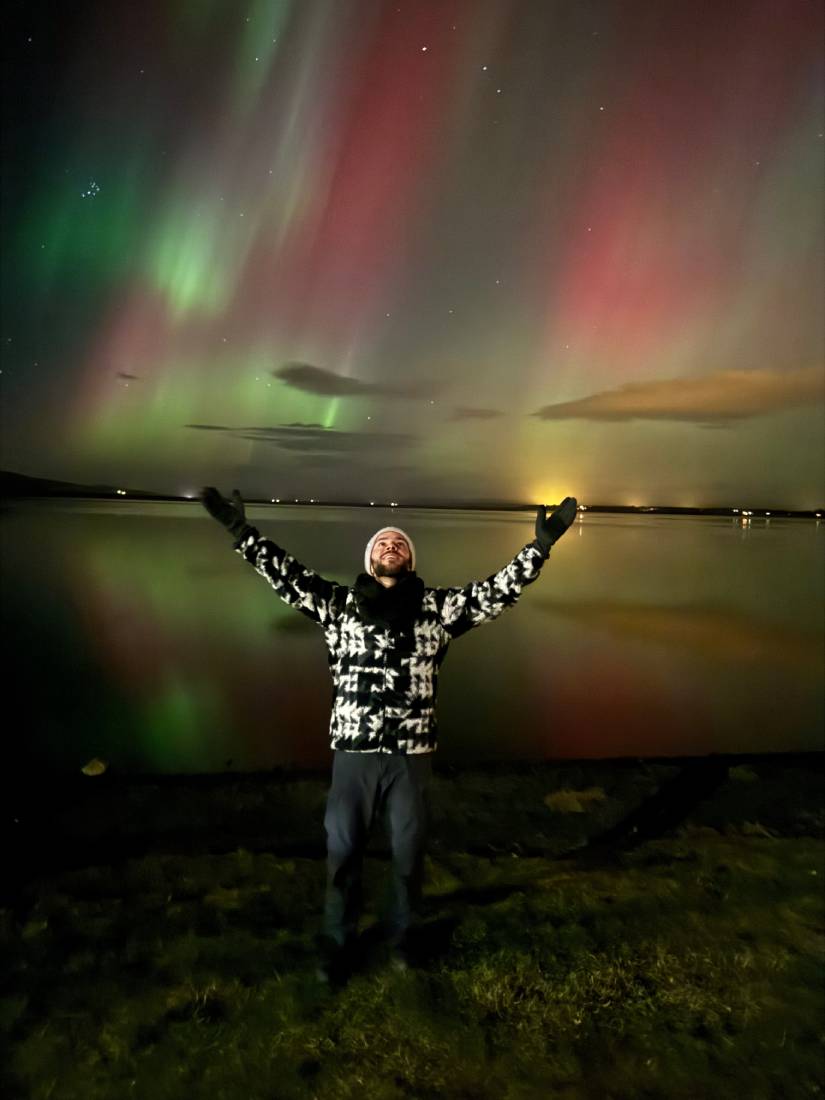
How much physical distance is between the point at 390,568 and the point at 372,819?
1502 mm

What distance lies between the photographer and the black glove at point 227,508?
5.24 m

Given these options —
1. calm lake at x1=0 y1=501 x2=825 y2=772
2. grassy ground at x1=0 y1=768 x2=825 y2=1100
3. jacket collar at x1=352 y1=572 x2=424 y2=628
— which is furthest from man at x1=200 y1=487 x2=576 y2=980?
calm lake at x1=0 y1=501 x2=825 y2=772

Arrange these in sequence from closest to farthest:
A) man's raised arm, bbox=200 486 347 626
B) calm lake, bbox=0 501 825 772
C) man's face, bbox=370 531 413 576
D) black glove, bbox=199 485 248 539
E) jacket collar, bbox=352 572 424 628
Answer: jacket collar, bbox=352 572 424 628, man's face, bbox=370 531 413 576, man's raised arm, bbox=200 486 347 626, black glove, bbox=199 485 248 539, calm lake, bbox=0 501 825 772

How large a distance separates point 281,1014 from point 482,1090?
116 centimetres

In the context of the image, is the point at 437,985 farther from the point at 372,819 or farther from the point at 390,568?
the point at 390,568

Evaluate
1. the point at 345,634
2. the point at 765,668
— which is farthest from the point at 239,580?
the point at 345,634

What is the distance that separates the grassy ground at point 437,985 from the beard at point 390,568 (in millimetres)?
2328

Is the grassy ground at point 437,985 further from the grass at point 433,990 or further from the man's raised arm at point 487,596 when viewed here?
the man's raised arm at point 487,596

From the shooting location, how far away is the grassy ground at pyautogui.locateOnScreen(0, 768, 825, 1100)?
12.9ft

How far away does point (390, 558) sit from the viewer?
4.82 m

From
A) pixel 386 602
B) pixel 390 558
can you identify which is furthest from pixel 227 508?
pixel 386 602

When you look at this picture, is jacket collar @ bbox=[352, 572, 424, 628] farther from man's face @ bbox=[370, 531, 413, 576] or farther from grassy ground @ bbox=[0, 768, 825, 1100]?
grassy ground @ bbox=[0, 768, 825, 1100]

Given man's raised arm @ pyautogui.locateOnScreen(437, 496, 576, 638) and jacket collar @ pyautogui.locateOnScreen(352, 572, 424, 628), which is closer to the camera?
jacket collar @ pyautogui.locateOnScreen(352, 572, 424, 628)

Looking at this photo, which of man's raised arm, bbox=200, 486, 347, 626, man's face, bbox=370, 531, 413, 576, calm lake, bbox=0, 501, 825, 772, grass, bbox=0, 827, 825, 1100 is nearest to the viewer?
grass, bbox=0, 827, 825, 1100
